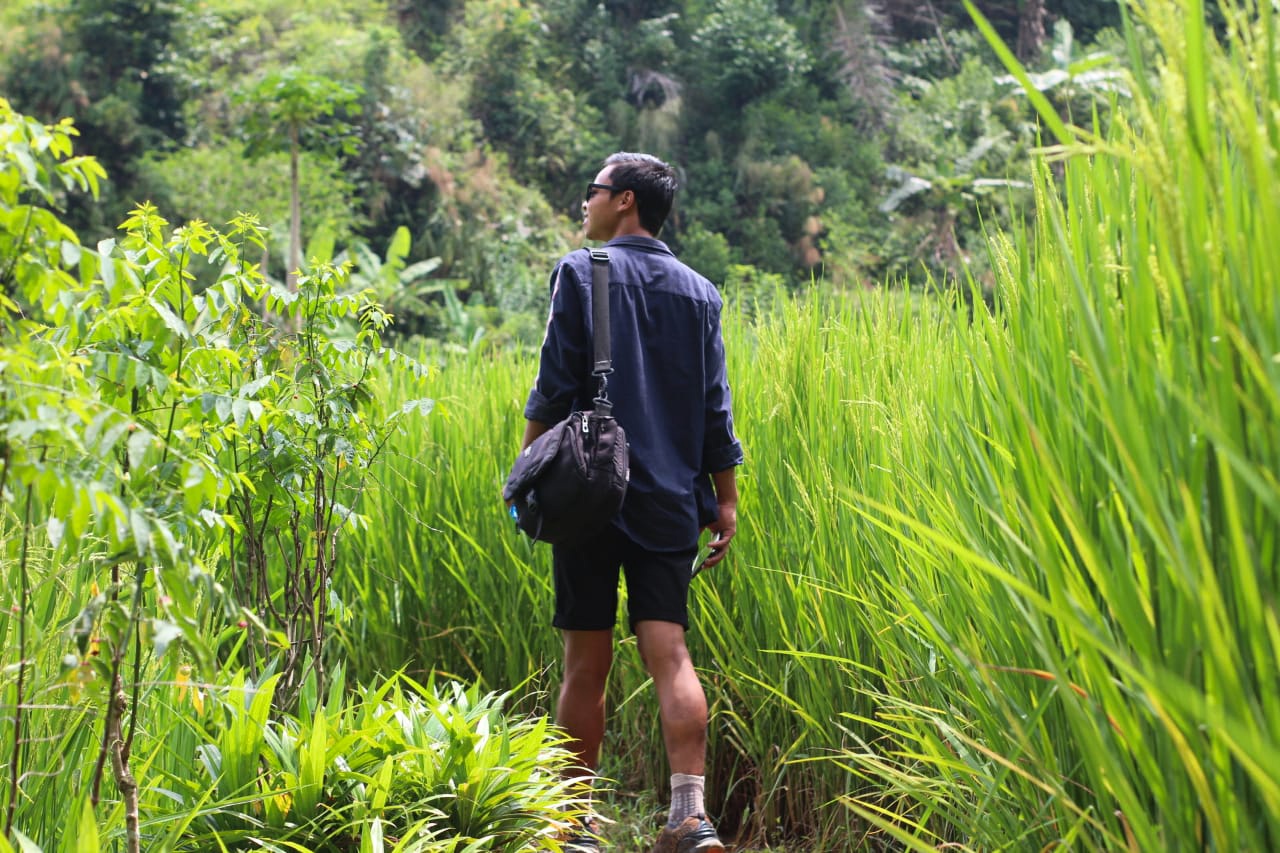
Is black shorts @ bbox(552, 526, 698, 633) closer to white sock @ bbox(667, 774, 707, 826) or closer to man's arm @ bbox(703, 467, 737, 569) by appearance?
man's arm @ bbox(703, 467, 737, 569)

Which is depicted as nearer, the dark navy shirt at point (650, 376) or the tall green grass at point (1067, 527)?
the tall green grass at point (1067, 527)

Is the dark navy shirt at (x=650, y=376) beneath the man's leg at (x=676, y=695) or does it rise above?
above

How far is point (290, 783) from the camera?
2.37 m

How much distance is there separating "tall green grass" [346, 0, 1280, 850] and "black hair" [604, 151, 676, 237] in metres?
0.58

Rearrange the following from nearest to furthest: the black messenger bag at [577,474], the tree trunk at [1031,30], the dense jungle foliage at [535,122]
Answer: the black messenger bag at [577,474]
the dense jungle foliage at [535,122]
the tree trunk at [1031,30]

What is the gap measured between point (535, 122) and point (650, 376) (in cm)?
1792

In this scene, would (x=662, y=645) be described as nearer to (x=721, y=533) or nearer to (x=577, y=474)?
(x=721, y=533)

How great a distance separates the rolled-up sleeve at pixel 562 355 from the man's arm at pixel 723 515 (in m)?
0.49

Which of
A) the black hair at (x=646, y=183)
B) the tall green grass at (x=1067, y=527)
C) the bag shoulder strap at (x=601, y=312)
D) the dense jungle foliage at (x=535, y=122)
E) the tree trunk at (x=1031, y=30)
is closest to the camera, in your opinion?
the tall green grass at (x=1067, y=527)

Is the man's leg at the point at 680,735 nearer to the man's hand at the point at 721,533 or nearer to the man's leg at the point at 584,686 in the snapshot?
the man's leg at the point at 584,686

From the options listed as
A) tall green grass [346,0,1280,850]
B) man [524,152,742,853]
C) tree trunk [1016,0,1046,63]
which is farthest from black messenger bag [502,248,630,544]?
tree trunk [1016,0,1046,63]

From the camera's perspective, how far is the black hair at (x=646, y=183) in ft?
10.2

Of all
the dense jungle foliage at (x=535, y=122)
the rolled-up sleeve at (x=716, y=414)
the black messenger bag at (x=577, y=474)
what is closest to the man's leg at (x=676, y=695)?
the black messenger bag at (x=577, y=474)

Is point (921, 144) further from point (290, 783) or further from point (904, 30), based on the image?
point (290, 783)
